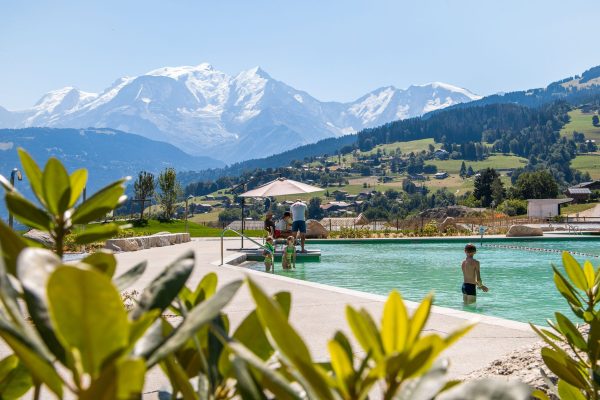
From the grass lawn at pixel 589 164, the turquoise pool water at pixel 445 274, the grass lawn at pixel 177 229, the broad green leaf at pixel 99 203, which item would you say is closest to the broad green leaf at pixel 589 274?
the broad green leaf at pixel 99 203

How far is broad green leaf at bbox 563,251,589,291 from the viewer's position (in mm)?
1652

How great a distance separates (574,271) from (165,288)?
1.18 metres

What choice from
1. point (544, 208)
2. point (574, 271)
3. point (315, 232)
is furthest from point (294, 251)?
point (544, 208)

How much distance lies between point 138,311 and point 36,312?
13 cm

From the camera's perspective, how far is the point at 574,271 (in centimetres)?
165

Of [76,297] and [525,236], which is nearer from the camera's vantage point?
[76,297]

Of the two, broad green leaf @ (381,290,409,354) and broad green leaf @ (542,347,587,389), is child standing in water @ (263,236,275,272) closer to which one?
broad green leaf @ (542,347,587,389)

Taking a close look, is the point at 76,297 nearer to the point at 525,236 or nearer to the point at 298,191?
the point at 298,191

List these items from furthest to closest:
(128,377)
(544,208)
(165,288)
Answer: (544,208)
(165,288)
(128,377)

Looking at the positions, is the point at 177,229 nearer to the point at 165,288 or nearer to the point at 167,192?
the point at 167,192

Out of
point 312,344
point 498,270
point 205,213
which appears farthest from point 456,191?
point 312,344

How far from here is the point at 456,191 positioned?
525 feet

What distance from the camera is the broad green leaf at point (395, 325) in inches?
28.6

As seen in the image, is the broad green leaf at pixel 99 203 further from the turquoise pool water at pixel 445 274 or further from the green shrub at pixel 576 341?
the turquoise pool water at pixel 445 274
